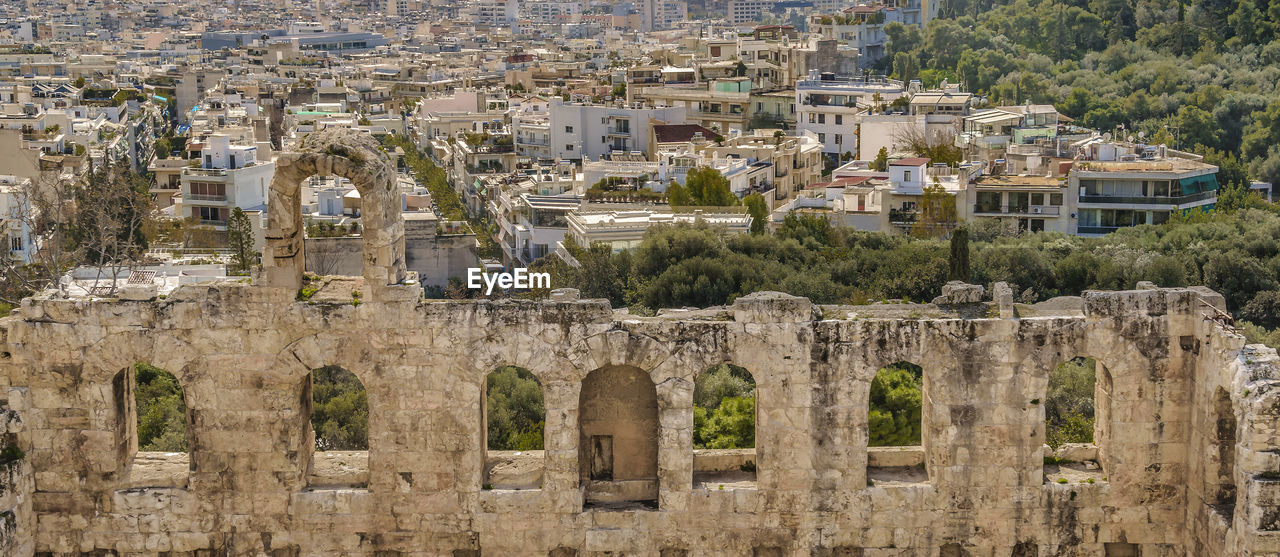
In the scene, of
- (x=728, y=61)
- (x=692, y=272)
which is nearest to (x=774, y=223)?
(x=692, y=272)

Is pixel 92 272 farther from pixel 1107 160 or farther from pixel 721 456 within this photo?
pixel 1107 160

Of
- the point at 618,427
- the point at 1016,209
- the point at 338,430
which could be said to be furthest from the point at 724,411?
the point at 1016,209

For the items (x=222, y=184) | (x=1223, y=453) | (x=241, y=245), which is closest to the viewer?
(x=1223, y=453)

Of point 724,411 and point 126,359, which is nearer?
point 126,359

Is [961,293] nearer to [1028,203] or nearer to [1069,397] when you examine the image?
[1069,397]

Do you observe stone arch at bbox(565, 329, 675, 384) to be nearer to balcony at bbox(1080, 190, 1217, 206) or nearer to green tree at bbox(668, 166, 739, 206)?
balcony at bbox(1080, 190, 1217, 206)

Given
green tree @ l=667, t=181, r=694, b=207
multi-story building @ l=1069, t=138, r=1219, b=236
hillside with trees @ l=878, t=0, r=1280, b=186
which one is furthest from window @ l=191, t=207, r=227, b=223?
hillside with trees @ l=878, t=0, r=1280, b=186

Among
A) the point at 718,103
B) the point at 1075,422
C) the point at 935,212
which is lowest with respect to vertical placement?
the point at 935,212

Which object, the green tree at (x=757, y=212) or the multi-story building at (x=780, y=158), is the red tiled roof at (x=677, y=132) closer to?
the multi-story building at (x=780, y=158)
